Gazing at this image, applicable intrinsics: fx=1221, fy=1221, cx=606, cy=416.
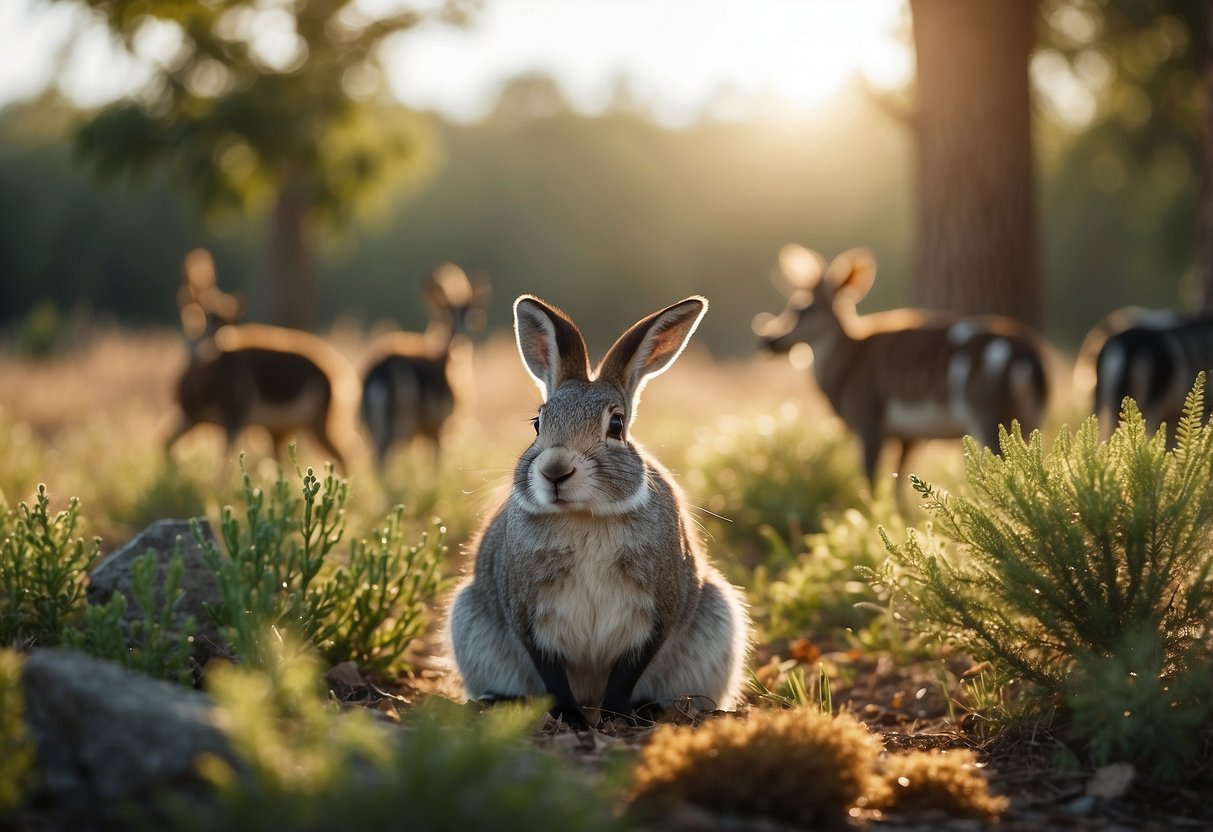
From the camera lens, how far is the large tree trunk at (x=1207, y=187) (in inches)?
351

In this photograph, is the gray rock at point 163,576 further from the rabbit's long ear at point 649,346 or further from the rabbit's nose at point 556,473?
the rabbit's long ear at point 649,346

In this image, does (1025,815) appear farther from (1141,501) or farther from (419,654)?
(419,654)

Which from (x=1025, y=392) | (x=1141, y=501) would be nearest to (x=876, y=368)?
(x=1025, y=392)

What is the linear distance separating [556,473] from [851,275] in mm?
6287

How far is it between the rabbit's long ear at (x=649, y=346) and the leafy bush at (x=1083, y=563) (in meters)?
1.12

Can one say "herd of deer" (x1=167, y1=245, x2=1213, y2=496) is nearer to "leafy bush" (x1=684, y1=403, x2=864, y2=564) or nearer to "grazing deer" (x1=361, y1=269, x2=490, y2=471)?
"grazing deer" (x1=361, y1=269, x2=490, y2=471)

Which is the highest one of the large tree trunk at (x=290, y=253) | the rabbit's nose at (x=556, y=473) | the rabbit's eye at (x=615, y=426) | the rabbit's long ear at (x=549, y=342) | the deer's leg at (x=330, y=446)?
the large tree trunk at (x=290, y=253)

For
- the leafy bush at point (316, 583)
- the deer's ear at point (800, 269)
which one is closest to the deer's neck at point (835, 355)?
the deer's ear at point (800, 269)

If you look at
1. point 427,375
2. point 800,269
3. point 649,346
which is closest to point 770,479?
point 800,269

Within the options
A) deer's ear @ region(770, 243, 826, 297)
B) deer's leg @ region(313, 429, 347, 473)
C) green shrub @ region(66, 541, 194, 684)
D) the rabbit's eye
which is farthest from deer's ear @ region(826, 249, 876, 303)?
green shrub @ region(66, 541, 194, 684)

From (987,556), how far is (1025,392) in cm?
429

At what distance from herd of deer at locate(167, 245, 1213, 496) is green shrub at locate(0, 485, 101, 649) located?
18.9 ft

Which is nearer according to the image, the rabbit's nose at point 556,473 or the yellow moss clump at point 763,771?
the yellow moss clump at point 763,771

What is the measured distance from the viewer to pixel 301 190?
56.4 ft
